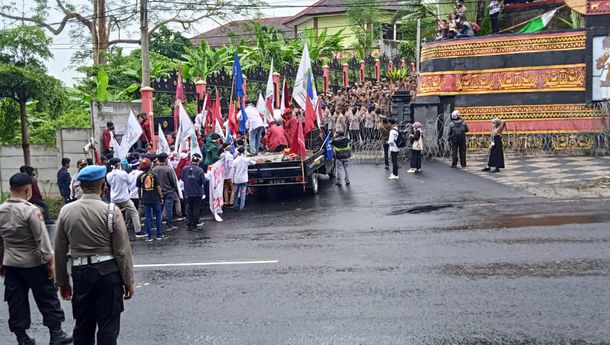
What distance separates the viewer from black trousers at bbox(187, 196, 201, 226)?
1432 centimetres

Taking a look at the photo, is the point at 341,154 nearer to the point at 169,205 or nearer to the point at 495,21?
the point at 169,205

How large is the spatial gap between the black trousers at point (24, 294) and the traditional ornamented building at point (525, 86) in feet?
59.6

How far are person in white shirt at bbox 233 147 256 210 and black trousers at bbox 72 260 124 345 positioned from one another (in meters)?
10.7

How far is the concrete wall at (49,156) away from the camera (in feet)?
66.7

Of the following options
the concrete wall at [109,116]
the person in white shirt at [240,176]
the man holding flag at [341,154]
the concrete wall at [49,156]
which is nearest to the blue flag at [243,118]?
the person in white shirt at [240,176]

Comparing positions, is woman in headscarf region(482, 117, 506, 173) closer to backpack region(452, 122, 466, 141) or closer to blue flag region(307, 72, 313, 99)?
backpack region(452, 122, 466, 141)

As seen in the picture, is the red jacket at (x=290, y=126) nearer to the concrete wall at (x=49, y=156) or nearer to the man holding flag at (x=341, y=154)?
the man holding flag at (x=341, y=154)

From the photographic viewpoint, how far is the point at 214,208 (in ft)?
51.5

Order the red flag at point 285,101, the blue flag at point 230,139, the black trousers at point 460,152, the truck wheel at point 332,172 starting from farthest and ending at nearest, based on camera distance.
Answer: the red flag at point 285,101
the truck wheel at point 332,172
the black trousers at point 460,152
the blue flag at point 230,139

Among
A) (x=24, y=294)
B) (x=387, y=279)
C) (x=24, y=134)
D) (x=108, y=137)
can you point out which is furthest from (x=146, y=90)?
(x=24, y=294)

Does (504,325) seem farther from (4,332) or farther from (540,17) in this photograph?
(540,17)

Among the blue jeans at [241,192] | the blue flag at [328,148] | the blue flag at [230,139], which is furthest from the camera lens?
the blue flag at [328,148]

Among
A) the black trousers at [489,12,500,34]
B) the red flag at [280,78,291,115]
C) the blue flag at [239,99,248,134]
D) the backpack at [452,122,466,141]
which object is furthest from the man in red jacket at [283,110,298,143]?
the black trousers at [489,12,500,34]

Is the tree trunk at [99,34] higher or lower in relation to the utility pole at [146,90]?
higher
